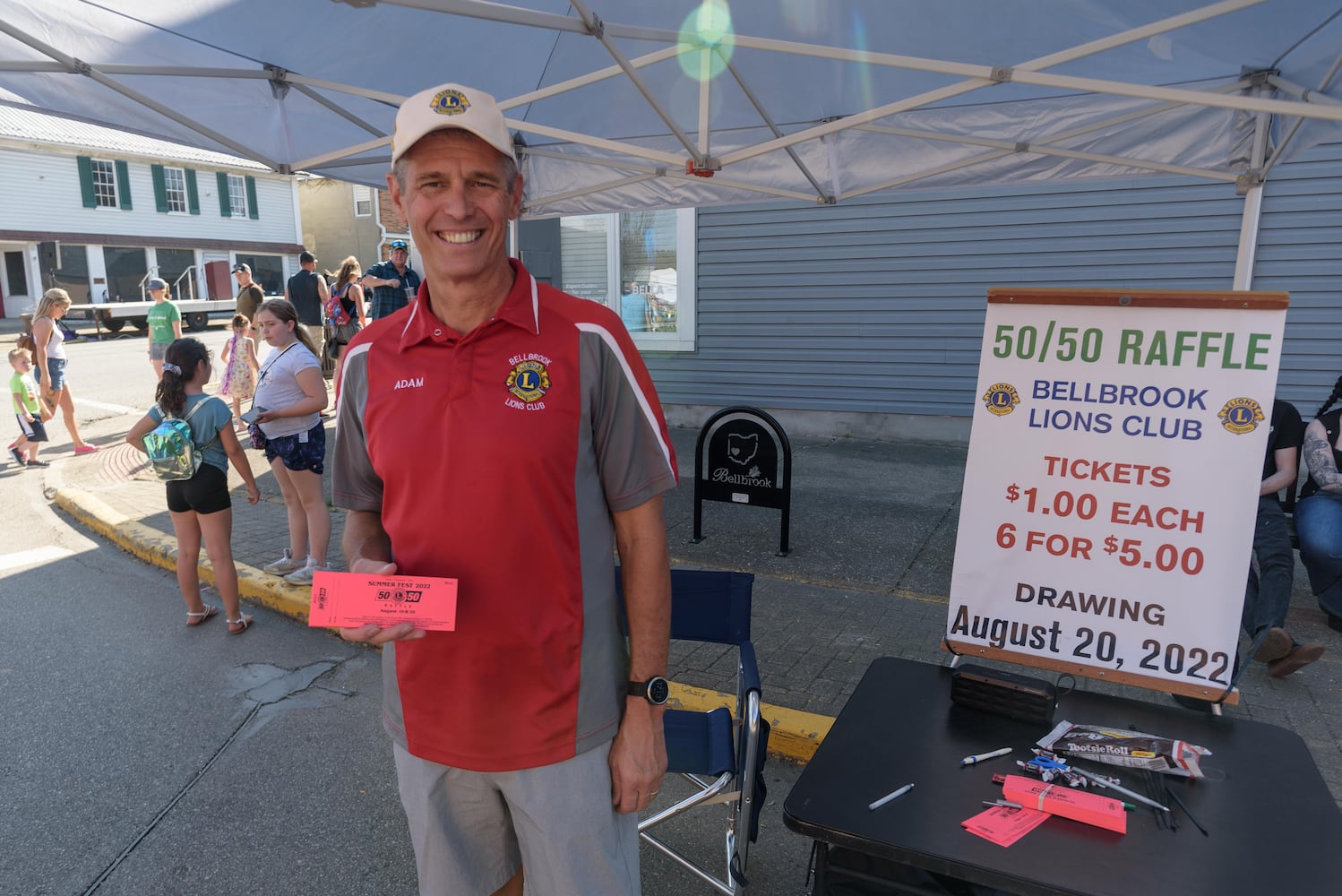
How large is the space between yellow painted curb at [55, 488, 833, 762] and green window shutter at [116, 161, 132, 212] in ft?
87.5

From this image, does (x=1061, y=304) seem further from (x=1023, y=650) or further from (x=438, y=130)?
(x=438, y=130)

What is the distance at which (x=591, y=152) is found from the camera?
19.9 feet

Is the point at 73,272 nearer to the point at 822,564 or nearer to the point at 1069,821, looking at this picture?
the point at 822,564

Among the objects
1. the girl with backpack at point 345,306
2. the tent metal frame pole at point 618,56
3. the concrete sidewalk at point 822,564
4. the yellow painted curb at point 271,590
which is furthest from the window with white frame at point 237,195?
the tent metal frame pole at point 618,56

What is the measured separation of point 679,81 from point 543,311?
3614 millimetres

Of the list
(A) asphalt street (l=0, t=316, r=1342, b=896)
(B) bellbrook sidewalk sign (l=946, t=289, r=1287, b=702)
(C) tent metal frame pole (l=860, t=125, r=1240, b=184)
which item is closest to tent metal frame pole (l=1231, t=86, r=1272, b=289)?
(C) tent metal frame pole (l=860, t=125, r=1240, b=184)

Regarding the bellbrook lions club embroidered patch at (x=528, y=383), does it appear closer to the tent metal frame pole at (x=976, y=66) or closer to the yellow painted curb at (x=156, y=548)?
the tent metal frame pole at (x=976, y=66)

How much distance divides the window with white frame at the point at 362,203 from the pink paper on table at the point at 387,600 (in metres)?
35.4

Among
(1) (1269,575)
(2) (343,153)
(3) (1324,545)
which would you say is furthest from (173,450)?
(3) (1324,545)

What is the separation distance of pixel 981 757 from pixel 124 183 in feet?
115

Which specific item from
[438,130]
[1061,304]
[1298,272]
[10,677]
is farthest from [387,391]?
[1298,272]

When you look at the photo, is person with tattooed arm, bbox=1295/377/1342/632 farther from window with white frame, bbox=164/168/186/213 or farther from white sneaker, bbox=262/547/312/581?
window with white frame, bbox=164/168/186/213

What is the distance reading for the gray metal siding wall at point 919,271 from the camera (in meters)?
7.52

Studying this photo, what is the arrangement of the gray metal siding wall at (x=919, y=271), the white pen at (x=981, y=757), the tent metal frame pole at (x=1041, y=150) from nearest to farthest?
the white pen at (x=981, y=757) < the tent metal frame pole at (x=1041, y=150) < the gray metal siding wall at (x=919, y=271)
